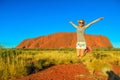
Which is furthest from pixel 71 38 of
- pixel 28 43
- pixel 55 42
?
pixel 28 43

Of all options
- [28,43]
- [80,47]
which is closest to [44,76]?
Answer: [80,47]

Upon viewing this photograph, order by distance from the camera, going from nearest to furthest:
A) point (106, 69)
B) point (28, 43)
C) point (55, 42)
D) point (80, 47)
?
point (106, 69), point (80, 47), point (55, 42), point (28, 43)

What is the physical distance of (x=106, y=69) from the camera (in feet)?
12.0

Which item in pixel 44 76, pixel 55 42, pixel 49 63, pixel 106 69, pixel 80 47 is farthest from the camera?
pixel 55 42

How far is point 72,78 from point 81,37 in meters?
2.02

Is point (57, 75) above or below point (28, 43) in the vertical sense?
below

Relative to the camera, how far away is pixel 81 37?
11133 millimetres

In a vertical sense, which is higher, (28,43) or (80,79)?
(28,43)

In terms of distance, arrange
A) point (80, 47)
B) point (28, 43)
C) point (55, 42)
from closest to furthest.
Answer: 1. point (80, 47)
2. point (55, 42)
3. point (28, 43)

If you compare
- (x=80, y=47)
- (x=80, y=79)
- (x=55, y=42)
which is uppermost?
(x=55, y=42)

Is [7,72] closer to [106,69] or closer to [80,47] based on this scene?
[80,47]

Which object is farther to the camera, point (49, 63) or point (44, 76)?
point (49, 63)

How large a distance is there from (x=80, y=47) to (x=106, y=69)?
24.2 feet

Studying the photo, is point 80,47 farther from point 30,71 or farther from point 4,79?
point 4,79
